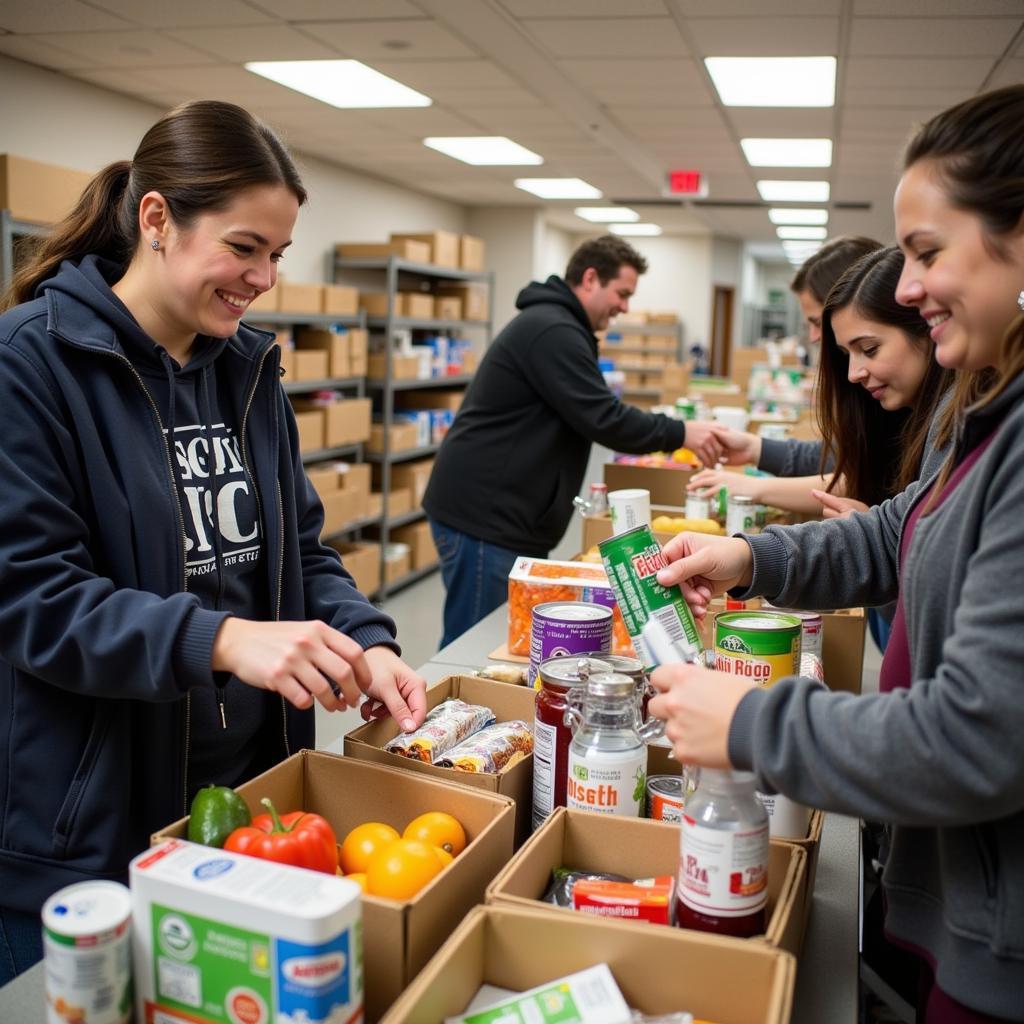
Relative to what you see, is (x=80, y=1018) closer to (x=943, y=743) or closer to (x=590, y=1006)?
(x=590, y=1006)

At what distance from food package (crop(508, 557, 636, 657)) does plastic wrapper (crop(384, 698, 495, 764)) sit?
46 centimetres

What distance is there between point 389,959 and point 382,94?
5.22 meters

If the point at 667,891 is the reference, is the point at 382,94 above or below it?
above

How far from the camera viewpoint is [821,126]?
5.93 metres

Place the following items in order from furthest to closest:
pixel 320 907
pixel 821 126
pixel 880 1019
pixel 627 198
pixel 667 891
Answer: pixel 627 198, pixel 821 126, pixel 880 1019, pixel 667 891, pixel 320 907

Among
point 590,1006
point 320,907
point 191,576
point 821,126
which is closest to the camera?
point 320,907

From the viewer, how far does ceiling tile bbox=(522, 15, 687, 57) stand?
399cm

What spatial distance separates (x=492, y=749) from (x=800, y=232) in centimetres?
1251

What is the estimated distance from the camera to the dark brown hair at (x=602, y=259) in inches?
146

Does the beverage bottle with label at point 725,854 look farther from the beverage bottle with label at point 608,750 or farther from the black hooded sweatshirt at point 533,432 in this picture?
the black hooded sweatshirt at point 533,432

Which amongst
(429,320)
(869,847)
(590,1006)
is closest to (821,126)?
(429,320)

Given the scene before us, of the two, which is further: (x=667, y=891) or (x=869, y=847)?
(x=869, y=847)

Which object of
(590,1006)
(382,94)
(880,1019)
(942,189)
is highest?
(382,94)

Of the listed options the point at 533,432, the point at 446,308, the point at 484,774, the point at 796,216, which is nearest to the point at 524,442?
the point at 533,432
